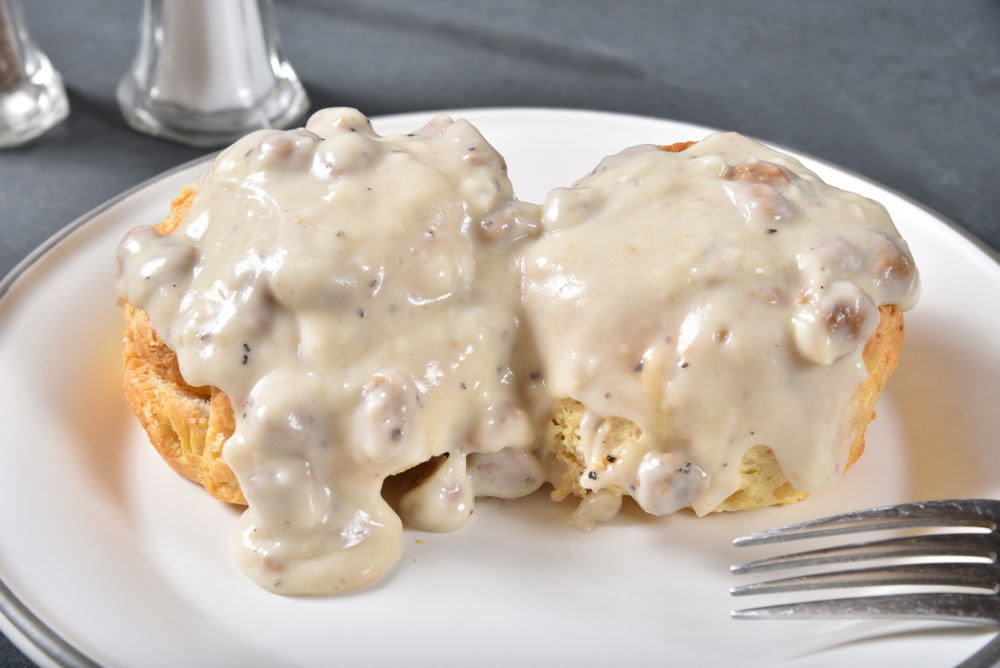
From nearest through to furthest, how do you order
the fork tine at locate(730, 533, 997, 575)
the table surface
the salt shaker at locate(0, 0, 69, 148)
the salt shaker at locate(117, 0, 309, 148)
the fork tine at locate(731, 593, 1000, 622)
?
1. the fork tine at locate(731, 593, 1000, 622)
2. the fork tine at locate(730, 533, 997, 575)
3. the salt shaker at locate(117, 0, 309, 148)
4. the salt shaker at locate(0, 0, 69, 148)
5. the table surface

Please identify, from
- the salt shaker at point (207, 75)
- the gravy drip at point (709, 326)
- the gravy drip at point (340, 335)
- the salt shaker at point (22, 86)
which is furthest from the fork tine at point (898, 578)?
the salt shaker at point (22, 86)

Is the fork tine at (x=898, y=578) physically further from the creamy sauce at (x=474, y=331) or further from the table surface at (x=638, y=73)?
the table surface at (x=638, y=73)

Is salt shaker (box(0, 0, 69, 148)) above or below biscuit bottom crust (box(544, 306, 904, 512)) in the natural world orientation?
below

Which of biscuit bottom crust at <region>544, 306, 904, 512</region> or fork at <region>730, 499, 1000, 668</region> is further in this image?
biscuit bottom crust at <region>544, 306, 904, 512</region>

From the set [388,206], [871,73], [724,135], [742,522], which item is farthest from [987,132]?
[388,206]

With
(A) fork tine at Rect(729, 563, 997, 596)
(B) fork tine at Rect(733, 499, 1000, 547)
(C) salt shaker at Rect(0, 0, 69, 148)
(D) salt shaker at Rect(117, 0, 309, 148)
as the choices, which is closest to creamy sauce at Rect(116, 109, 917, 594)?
(B) fork tine at Rect(733, 499, 1000, 547)

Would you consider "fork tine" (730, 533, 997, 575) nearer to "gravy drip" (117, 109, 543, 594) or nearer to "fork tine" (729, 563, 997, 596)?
"fork tine" (729, 563, 997, 596)
